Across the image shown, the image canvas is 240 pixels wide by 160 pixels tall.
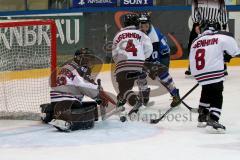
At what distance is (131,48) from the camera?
488cm

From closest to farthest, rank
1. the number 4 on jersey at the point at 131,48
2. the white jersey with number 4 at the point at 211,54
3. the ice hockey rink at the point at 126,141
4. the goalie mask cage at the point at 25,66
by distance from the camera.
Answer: the ice hockey rink at the point at 126,141 < the white jersey with number 4 at the point at 211,54 < the number 4 on jersey at the point at 131,48 < the goalie mask cage at the point at 25,66

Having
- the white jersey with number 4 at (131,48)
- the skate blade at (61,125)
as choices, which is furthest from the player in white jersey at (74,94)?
the white jersey with number 4 at (131,48)

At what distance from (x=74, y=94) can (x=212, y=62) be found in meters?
1.04

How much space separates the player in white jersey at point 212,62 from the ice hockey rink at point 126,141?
0.18 meters

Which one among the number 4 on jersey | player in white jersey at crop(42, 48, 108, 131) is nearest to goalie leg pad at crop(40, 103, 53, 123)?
player in white jersey at crop(42, 48, 108, 131)

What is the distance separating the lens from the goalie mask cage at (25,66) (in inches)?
204

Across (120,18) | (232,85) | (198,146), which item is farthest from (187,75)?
(198,146)

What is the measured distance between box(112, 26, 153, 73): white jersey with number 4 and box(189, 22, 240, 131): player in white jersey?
0.68m

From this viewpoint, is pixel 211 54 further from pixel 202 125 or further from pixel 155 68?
pixel 155 68

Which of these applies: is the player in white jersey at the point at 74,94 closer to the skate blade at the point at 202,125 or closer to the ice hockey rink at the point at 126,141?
the ice hockey rink at the point at 126,141

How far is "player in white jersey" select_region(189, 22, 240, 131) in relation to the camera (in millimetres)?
4148

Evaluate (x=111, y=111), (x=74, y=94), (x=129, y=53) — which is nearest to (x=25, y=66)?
Result: (x=111, y=111)

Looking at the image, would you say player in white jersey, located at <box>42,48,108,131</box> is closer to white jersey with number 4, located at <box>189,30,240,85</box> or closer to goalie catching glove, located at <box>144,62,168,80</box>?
white jersey with number 4, located at <box>189,30,240,85</box>

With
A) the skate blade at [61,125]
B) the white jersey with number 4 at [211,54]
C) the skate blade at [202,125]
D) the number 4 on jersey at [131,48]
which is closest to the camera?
the white jersey with number 4 at [211,54]
